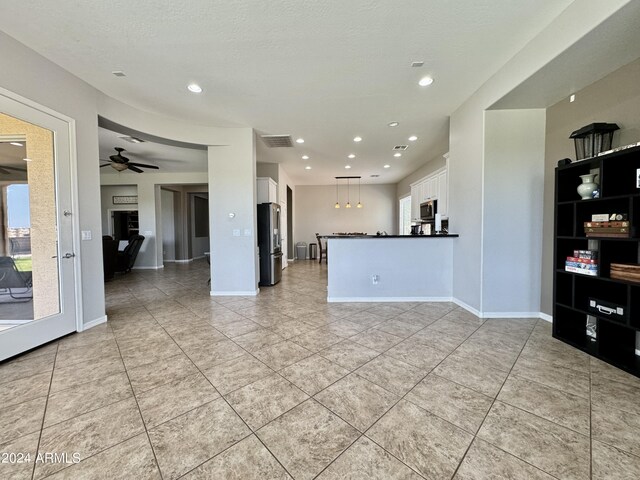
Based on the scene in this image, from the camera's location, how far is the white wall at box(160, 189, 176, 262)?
9609 millimetres

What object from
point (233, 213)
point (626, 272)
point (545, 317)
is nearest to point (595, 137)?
point (626, 272)

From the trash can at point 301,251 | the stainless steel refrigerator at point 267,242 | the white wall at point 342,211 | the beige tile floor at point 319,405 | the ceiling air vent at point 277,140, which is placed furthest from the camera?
the white wall at point 342,211

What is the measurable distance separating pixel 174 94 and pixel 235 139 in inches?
50.5

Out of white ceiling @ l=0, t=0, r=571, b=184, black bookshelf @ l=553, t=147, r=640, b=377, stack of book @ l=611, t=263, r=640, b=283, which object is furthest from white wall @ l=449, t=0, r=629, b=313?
stack of book @ l=611, t=263, r=640, b=283

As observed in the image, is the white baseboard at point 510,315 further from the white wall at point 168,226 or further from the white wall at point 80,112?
the white wall at point 168,226

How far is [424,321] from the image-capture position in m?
3.42

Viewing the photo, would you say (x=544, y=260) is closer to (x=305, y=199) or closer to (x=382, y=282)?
(x=382, y=282)

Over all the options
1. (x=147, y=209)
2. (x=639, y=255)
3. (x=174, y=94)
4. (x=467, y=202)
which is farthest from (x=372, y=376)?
(x=147, y=209)

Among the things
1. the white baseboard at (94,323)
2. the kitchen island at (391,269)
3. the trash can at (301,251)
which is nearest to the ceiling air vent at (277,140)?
the kitchen island at (391,269)

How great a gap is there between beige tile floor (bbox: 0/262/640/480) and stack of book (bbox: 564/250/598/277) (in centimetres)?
79

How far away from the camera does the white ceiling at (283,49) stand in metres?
2.16

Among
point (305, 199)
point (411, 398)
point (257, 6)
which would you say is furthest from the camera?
point (305, 199)

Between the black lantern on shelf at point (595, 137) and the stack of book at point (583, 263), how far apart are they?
3.18 ft

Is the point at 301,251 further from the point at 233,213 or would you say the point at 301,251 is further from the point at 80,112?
the point at 80,112
